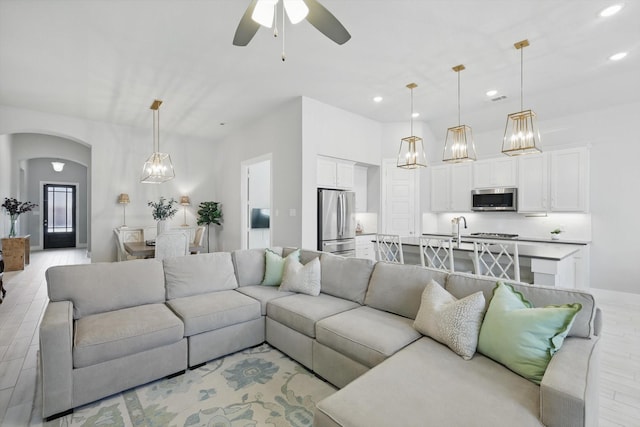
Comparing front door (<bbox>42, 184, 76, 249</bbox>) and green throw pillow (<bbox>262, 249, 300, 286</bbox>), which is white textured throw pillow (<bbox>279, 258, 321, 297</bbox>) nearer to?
green throw pillow (<bbox>262, 249, 300, 286</bbox>)

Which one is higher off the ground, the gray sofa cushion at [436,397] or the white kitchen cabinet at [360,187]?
the white kitchen cabinet at [360,187]

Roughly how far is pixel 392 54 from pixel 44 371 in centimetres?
407

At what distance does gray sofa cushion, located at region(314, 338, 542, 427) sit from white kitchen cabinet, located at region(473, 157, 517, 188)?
4.63 m

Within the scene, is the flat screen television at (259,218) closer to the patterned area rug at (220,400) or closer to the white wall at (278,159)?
the white wall at (278,159)

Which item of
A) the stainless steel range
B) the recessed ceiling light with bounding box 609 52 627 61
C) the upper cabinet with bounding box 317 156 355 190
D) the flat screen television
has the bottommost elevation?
the stainless steel range

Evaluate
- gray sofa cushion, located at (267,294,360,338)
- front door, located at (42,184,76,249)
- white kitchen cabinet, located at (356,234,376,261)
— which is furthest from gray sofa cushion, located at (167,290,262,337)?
front door, located at (42,184,76,249)

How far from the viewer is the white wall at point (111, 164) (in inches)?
219

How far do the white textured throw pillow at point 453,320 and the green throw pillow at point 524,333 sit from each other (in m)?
0.06

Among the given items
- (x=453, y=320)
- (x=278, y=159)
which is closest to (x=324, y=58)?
(x=278, y=159)

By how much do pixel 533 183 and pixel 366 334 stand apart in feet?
15.5

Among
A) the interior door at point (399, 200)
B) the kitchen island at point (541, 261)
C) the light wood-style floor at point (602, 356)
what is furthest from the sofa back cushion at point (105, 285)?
the interior door at point (399, 200)

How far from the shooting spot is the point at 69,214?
34.7 feet

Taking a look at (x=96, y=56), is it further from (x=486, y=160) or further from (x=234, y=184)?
(x=486, y=160)

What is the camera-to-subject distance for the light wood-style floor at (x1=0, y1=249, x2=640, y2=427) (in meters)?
1.94
